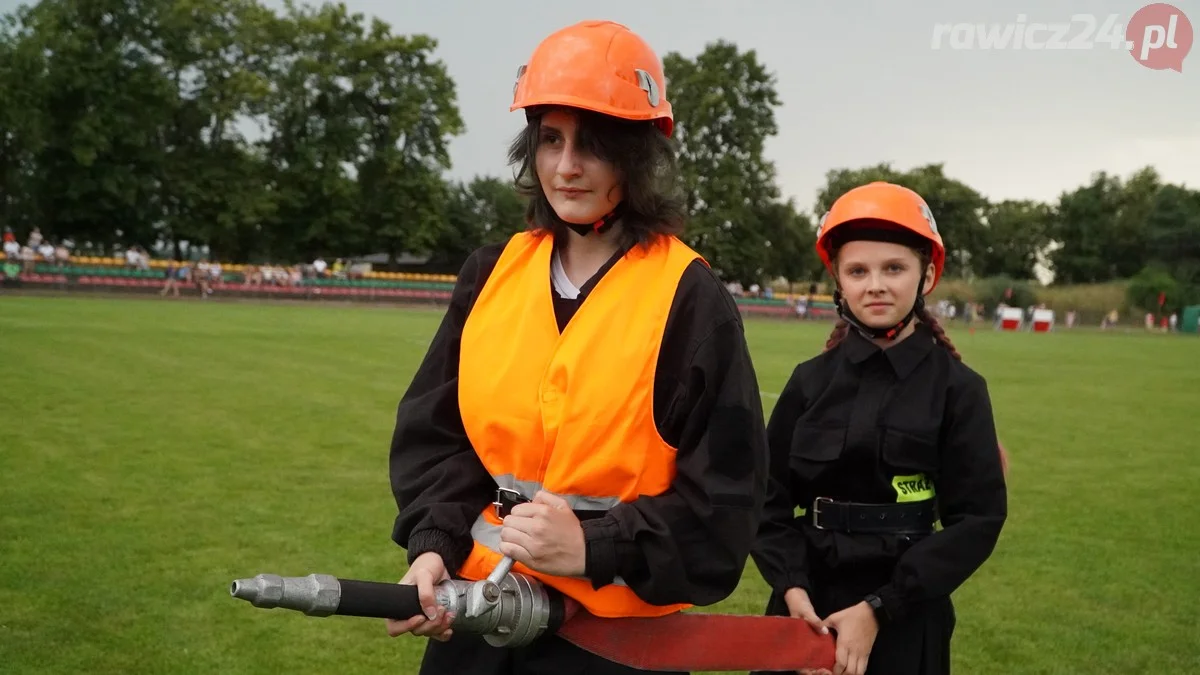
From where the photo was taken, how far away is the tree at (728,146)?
214 feet

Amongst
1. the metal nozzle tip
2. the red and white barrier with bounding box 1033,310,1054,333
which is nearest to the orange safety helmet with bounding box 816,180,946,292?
the metal nozzle tip

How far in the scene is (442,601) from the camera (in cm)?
192

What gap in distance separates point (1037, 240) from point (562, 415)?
9968cm

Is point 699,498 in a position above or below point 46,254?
above

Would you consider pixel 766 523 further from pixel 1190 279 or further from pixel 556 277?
pixel 1190 279

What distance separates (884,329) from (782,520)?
584 mm

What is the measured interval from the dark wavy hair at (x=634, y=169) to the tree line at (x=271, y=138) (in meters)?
38.4

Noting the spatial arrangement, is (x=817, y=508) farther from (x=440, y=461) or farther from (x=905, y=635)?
(x=440, y=461)

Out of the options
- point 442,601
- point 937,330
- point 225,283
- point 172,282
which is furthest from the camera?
point 225,283

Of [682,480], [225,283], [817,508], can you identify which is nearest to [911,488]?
[817,508]

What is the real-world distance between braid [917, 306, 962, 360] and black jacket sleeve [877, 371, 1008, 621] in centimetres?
12

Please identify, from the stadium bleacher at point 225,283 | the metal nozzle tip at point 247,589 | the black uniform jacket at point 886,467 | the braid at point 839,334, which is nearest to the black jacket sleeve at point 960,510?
the black uniform jacket at point 886,467

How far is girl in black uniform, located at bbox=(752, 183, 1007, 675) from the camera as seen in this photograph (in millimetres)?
2703

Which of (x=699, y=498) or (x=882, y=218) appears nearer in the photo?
(x=699, y=498)
